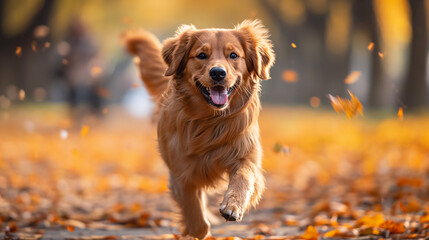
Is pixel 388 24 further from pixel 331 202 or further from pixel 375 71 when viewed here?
pixel 331 202

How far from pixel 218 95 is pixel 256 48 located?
26.6 inches

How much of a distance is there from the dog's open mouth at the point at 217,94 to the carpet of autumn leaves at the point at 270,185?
113 cm

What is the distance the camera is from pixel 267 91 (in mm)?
37562

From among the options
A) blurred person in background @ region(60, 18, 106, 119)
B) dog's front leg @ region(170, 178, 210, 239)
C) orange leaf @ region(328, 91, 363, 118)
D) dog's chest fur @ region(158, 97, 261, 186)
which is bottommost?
dog's front leg @ region(170, 178, 210, 239)

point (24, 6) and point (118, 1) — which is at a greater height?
point (118, 1)

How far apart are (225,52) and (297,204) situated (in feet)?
10.1

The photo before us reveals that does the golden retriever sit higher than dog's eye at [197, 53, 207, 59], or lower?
lower

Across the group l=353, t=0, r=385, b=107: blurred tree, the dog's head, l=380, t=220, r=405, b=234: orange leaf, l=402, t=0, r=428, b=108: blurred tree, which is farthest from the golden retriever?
l=353, t=0, r=385, b=107: blurred tree

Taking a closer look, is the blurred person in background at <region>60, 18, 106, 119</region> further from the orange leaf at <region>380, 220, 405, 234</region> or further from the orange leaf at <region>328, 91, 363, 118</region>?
the orange leaf at <region>380, 220, 405, 234</region>

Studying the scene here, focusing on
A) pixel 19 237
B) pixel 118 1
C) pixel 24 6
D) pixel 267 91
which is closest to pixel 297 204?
pixel 19 237

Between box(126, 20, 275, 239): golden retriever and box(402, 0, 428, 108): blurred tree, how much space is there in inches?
465

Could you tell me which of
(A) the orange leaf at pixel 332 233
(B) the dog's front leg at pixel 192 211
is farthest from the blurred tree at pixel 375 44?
(B) the dog's front leg at pixel 192 211

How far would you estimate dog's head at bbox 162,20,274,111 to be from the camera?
4.27m

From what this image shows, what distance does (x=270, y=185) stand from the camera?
8.46m
